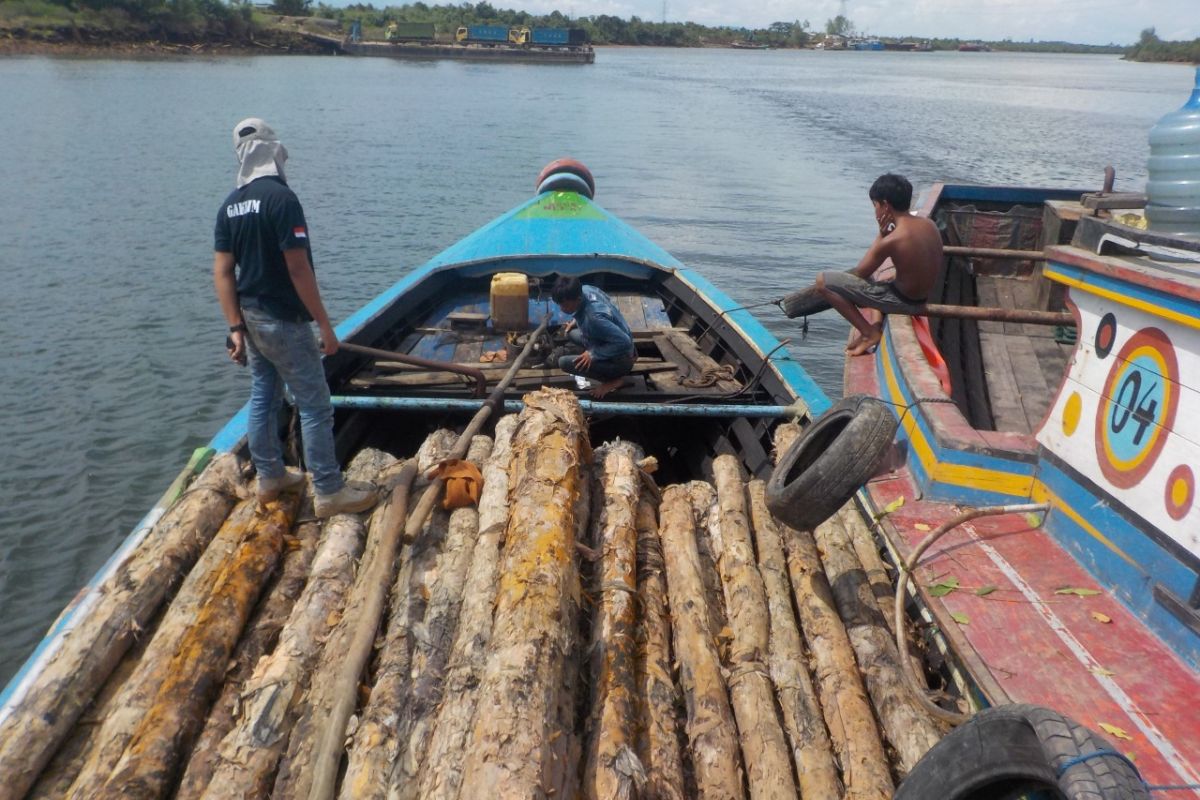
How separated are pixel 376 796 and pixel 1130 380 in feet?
12.3

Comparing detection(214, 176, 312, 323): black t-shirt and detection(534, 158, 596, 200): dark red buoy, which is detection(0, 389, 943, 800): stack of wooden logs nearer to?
detection(214, 176, 312, 323): black t-shirt

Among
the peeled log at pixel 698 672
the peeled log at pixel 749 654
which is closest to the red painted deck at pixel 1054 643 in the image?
the peeled log at pixel 749 654

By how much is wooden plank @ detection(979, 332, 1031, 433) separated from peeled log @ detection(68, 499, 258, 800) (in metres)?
5.82

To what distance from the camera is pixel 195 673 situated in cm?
354

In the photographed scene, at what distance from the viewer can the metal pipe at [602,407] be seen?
604cm

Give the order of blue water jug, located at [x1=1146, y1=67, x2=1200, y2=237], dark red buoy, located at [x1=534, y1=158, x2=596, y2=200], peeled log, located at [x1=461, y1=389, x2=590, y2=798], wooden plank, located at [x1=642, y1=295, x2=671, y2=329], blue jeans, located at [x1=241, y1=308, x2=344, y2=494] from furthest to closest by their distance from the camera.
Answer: dark red buoy, located at [x1=534, y1=158, x2=596, y2=200], wooden plank, located at [x1=642, y1=295, x2=671, y2=329], blue water jug, located at [x1=1146, y1=67, x2=1200, y2=237], blue jeans, located at [x1=241, y1=308, x2=344, y2=494], peeled log, located at [x1=461, y1=389, x2=590, y2=798]

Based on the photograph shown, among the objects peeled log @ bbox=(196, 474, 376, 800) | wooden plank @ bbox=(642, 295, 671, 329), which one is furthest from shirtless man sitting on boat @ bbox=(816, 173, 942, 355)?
peeled log @ bbox=(196, 474, 376, 800)

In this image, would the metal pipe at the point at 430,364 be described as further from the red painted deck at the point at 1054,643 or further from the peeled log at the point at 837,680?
the red painted deck at the point at 1054,643

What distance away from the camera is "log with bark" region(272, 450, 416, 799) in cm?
315

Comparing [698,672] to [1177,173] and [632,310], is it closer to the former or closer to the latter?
[1177,173]

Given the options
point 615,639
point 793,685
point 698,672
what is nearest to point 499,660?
point 615,639

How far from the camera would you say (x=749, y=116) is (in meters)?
40.5

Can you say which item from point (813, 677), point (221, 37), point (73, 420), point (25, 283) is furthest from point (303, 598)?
point (221, 37)

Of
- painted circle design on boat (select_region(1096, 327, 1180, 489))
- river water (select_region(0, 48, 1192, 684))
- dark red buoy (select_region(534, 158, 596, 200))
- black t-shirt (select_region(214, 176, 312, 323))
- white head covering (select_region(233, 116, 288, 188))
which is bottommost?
river water (select_region(0, 48, 1192, 684))
